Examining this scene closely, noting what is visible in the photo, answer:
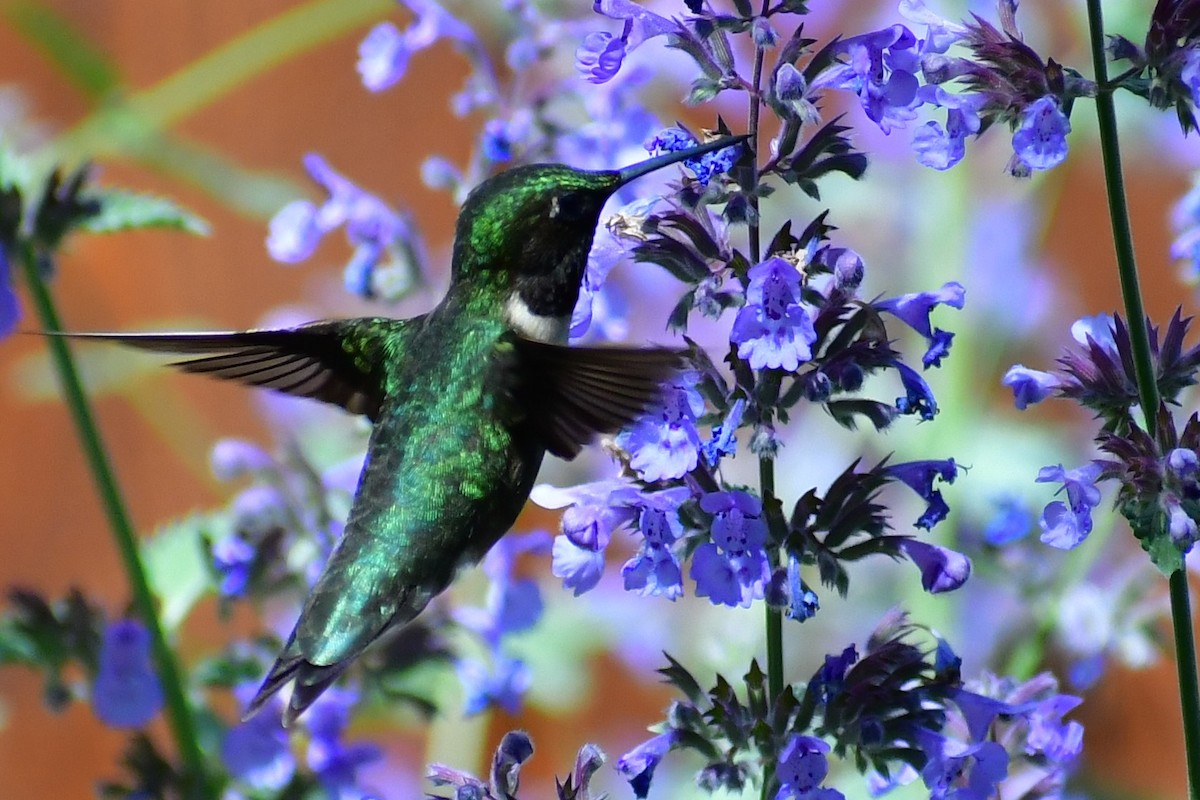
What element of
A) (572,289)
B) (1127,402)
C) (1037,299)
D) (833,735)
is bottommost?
(833,735)

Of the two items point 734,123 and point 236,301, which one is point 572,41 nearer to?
point 734,123

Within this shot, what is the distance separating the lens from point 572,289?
1.32 m

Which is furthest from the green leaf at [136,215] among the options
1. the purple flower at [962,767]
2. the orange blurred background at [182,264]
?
the orange blurred background at [182,264]

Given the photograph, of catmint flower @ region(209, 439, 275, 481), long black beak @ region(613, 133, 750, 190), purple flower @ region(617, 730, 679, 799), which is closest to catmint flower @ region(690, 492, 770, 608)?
purple flower @ region(617, 730, 679, 799)

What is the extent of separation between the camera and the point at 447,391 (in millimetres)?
1382

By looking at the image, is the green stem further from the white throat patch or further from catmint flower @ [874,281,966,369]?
catmint flower @ [874,281,966,369]

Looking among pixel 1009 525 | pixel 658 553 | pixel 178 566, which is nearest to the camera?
pixel 658 553

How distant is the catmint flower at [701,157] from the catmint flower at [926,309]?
16cm

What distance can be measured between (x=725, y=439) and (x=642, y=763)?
260mm

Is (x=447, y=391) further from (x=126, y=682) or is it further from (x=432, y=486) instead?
(x=126, y=682)

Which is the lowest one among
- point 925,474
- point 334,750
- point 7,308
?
point 334,750

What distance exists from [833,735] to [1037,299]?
1.71 m

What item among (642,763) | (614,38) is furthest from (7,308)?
(642,763)

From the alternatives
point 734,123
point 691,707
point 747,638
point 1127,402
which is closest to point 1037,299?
point 734,123
